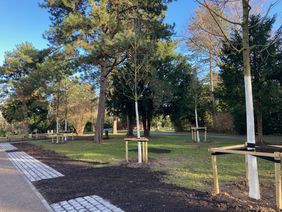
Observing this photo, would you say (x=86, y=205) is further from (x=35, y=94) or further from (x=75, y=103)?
(x=35, y=94)

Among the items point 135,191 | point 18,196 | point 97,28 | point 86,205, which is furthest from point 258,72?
point 18,196

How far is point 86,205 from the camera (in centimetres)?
542

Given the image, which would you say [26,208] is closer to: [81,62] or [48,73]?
[81,62]

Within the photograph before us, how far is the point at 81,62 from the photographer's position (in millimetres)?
18359

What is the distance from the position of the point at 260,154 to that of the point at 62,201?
12.5 feet

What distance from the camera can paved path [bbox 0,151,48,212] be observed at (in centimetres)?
550

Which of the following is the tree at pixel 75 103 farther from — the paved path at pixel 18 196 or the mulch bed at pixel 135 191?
the mulch bed at pixel 135 191

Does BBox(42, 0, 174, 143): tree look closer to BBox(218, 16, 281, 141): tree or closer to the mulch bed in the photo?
BBox(218, 16, 281, 141): tree

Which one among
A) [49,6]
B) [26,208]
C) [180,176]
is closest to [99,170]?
[180,176]

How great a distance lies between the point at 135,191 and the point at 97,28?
46.7 ft

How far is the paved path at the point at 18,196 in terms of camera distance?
5.50 m

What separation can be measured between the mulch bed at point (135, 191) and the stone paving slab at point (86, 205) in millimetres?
161

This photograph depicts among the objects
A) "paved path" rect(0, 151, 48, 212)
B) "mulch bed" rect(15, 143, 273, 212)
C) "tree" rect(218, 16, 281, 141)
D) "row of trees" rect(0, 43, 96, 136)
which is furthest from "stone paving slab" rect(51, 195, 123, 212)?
"row of trees" rect(0, 43, 96, 136)

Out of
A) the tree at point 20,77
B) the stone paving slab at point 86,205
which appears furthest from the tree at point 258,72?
the tree at point 20,77
